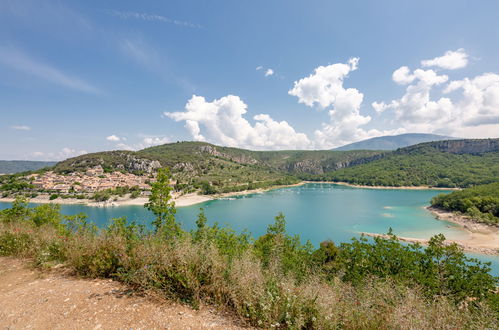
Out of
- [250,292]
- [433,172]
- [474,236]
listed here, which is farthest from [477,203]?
[433,172]

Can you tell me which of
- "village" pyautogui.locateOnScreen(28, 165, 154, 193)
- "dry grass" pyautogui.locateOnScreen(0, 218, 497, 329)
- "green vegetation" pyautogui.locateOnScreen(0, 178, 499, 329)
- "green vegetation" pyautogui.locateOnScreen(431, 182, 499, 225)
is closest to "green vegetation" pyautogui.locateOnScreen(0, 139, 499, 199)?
"village" pyautogui.locateOnScreen(28, 165, 154, 193)

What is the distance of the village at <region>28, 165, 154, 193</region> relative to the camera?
75938mm

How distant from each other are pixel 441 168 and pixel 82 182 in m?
175

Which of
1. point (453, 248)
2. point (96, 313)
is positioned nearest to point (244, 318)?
point (96, 313)

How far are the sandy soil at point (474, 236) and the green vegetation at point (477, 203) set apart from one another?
5.81 feet

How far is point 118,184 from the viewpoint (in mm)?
81812

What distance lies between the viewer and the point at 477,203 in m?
46.7

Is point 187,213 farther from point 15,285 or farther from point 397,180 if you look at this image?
point 397,180

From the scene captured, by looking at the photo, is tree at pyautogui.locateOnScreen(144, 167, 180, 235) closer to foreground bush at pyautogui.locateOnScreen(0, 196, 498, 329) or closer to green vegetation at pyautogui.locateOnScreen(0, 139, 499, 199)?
foreground bush at pyautogui.locateOnScreen(0, 196, 498, 329)

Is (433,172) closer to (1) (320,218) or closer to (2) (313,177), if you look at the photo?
(2) (313,177)

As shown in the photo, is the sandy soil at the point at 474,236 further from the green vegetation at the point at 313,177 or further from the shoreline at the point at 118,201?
the green vegetation at the point at 313,177

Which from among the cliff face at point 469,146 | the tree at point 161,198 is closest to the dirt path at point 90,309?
the tree at point 161,198

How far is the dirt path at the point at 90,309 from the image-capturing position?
9.27 ft

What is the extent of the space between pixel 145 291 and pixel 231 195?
86245 mm
